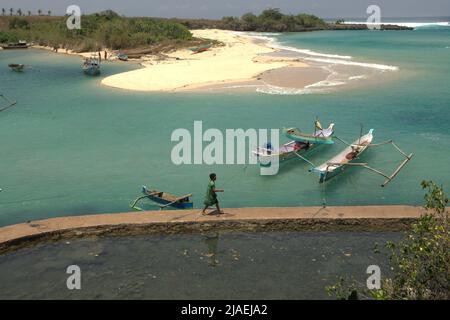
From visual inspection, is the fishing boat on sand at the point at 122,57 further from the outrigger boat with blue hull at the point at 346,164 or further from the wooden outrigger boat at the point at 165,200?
the wooden outrigger boat at the point at 165,200

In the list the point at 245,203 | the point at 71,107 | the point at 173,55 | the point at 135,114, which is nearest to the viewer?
the point at 245,203

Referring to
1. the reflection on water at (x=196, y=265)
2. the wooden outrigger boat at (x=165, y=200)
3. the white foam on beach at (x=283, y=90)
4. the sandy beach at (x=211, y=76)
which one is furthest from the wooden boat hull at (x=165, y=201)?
the sandy beach at (x=211, y=76)

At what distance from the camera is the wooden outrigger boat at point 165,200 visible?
13.5 metres

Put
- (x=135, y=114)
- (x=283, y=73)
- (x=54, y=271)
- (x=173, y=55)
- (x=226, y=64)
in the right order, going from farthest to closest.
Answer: (x=173, y=55) < (x=226, y=64) < (x=283, y=73) < (x=135, y=114) < (x=54, y=271)

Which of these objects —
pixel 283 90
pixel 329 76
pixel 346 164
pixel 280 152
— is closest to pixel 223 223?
pixel 346 164

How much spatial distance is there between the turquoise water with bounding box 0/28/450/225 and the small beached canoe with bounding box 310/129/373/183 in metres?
0.34

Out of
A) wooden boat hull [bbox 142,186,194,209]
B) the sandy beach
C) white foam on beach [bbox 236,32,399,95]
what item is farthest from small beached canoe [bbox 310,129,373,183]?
the sandy beach

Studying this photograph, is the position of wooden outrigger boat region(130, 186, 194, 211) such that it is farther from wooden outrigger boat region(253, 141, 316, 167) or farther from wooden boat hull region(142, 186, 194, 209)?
wooden outrigger boat region(253, 141, 316, 167)

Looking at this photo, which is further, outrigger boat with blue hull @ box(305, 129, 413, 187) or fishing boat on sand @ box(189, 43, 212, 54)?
fishing boat on sand @ box(189, 43, 212, 54)

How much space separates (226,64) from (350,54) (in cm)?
2061

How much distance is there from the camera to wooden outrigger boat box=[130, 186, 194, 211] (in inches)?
532
